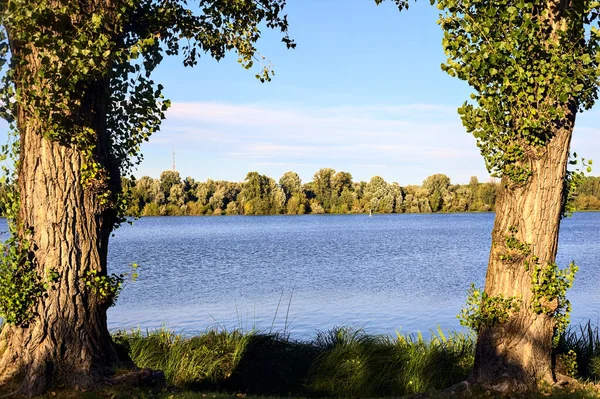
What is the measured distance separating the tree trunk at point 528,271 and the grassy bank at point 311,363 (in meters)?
2.35

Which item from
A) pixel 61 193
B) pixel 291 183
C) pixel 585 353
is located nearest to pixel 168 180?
pixel 291 183

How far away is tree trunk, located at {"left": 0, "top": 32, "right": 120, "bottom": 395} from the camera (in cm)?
781

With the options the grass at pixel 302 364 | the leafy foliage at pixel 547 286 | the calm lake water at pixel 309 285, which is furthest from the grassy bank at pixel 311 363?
the leafy foliage at pixel 547 286

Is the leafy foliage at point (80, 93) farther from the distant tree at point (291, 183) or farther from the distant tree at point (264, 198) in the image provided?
the distant tree at point (291, 183)

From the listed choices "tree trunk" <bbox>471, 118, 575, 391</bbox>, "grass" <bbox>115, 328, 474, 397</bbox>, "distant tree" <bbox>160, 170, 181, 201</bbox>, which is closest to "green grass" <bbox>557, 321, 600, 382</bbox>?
"grass" <bbox>115, 328, 474, 397</bbox>

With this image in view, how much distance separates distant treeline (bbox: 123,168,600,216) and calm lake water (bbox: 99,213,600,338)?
55627 mm

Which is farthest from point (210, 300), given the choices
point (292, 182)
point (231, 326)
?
point (292, 182)

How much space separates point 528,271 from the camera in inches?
318

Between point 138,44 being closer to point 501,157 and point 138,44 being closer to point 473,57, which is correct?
point 473,57

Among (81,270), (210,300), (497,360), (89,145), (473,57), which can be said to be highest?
(473,57)

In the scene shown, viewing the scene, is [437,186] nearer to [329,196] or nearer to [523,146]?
[329,196]

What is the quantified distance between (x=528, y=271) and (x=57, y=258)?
19.0 feet

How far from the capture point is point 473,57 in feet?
25.7

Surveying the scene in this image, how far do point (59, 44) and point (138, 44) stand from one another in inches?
35.9
